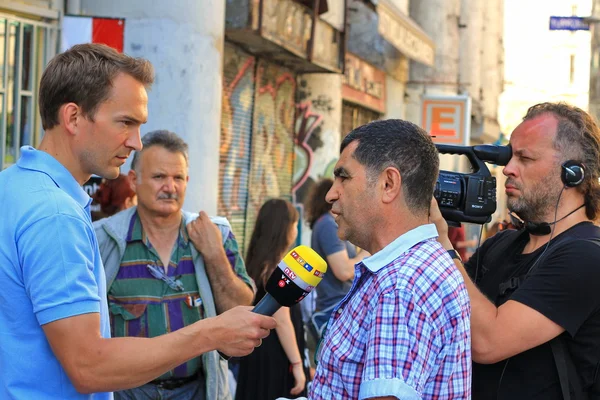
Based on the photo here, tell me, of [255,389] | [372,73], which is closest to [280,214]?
[255,389]

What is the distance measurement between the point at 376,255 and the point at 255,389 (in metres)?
3.34

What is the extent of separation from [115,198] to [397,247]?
388cm

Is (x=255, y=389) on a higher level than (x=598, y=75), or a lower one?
lower

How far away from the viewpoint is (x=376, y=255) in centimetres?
269

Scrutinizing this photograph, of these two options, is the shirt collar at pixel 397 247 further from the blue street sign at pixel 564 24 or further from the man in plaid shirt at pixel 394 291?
the blue street sign at pixel 564 24

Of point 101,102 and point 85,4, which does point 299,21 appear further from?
point 101,102

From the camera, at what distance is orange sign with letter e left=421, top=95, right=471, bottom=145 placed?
1669 cm

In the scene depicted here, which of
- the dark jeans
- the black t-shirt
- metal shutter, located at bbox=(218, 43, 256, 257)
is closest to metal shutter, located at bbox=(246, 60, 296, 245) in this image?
metal shutter, located at bbox=(218, 43, 256, 257)

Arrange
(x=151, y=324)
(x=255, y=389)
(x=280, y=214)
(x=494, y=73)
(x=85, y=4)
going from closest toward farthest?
(x=151, y=324), (x=255, y=389), (x=280, y=214), (x=85, y=4), (x=494, y=73)

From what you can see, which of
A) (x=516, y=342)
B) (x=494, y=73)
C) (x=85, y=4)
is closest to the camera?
(x=516, y=342)

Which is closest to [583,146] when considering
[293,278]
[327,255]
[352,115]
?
[293,278]

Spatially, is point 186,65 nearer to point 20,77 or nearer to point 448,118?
point 20,77

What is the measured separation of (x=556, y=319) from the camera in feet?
10.3

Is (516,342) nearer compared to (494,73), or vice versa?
(516,342)
